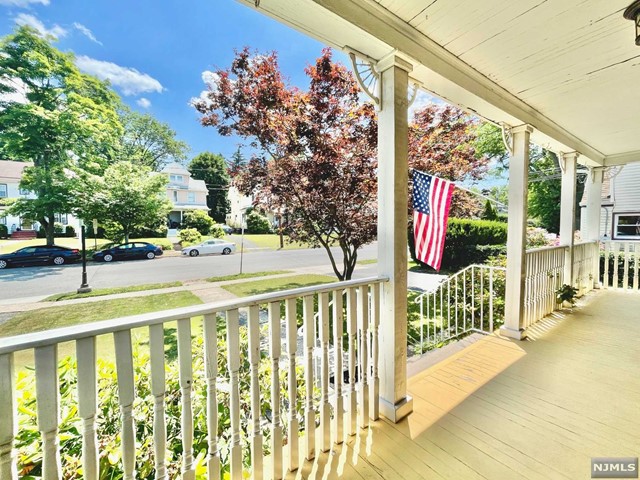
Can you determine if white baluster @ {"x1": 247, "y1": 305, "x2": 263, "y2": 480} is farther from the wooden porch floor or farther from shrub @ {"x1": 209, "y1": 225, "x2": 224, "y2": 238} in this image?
shrub @ {"x1": 209, "y1": 225, "x2": 224, "y2": 238}

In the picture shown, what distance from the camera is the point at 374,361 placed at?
174 centimetres

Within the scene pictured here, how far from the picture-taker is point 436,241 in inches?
81.0

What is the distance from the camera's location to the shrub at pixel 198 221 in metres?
6.51

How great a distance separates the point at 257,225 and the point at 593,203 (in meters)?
6.42

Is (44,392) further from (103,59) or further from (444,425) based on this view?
(103,59)

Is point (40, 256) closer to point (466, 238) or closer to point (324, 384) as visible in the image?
point (324, 384)

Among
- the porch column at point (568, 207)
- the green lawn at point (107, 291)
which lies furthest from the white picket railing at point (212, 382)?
the porch column at point (568, 207)

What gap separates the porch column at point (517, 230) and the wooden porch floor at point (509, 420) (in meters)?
0.29

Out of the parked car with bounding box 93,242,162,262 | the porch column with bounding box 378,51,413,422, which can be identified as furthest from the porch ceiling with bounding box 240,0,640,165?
the parked car with bounding box 93,242,162,262

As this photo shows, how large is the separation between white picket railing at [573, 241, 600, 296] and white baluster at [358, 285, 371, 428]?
14.5ft

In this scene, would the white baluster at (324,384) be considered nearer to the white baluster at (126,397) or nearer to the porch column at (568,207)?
the white baluster at (126,397)

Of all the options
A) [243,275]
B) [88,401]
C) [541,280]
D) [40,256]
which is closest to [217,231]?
[243,275]

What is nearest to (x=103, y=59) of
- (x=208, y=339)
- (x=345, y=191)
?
(x=345, y=191)

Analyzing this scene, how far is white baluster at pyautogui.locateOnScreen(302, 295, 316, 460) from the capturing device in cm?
139
